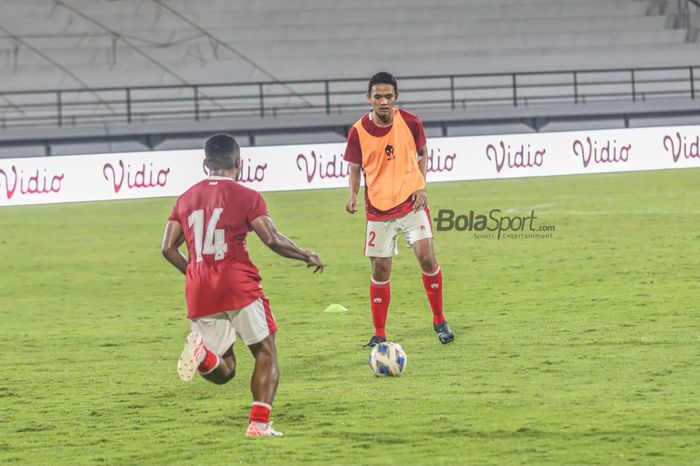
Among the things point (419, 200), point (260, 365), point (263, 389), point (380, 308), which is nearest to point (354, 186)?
point (419, 200)

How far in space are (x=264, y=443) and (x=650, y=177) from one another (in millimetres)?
23663

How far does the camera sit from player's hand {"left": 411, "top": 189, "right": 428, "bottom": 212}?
1018 cm

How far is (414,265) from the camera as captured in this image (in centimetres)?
1677

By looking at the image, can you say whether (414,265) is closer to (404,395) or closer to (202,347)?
(404,395)

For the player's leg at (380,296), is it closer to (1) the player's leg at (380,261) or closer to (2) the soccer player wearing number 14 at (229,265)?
(1) the player's leg at (380,261)

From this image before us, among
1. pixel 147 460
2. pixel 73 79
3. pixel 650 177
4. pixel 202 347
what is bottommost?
pixel 147 460

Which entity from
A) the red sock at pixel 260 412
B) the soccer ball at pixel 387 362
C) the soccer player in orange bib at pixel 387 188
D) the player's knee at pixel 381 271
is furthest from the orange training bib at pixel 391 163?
the red sock at pixel 260 412

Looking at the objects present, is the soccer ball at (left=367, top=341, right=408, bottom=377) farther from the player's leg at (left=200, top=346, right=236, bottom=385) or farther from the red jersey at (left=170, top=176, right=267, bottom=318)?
the red jersey at (left=170, top=176, right=267, bottom=318)

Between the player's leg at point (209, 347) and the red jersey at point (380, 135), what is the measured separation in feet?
9.84

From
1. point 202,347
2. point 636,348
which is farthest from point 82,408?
point 636,348

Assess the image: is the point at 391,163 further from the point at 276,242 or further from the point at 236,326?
the point at 236,326

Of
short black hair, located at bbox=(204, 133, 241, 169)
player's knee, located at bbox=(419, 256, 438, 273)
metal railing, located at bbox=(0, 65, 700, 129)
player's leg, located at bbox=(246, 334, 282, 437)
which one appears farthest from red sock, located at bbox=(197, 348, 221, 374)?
metal railing, located at bbox=(0, 65, 700, 129)

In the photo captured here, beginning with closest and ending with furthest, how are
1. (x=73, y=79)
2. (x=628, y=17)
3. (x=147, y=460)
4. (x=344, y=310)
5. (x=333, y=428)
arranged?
(x=147, y=460)
(x=333, y=428)
(x=344, y=310)
(x=73, y=79)
(x=628, y=17)

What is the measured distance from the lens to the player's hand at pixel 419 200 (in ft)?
33.4
